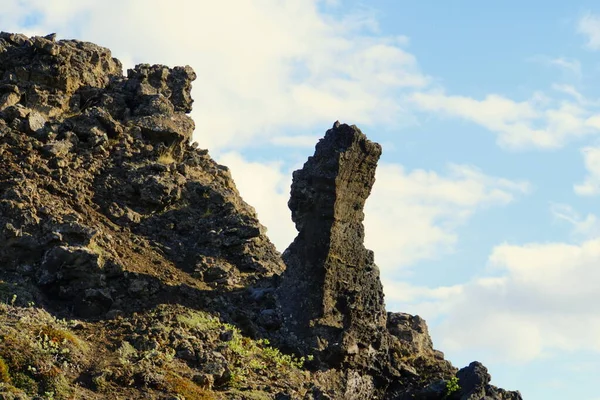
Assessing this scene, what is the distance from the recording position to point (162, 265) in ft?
133

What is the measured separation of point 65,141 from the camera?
4362 cm

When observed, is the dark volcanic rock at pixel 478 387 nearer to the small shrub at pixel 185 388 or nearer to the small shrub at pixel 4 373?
the small shrub at pixel 185 388

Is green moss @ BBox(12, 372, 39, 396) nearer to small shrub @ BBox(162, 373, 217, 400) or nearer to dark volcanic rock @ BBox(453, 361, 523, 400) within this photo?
small shrub @ BBox(162, 373, 217, 400)

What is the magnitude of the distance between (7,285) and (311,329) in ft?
34.2

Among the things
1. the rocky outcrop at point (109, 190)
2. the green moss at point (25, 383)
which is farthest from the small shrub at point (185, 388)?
the rocky outcrop at point (109, 190)

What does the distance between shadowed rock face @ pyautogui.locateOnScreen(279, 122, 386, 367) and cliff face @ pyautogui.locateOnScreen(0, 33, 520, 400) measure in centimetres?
5

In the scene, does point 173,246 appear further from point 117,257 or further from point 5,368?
point 5,368

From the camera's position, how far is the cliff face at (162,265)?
33.7 m

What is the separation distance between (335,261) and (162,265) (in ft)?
20.7

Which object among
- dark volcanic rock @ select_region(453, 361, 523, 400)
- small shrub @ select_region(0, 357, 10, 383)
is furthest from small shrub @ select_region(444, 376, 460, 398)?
small shrub @ select_region(0, 357, 10, 383)

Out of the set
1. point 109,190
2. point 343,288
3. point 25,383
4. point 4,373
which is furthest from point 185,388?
point 109,190

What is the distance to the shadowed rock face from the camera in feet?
128

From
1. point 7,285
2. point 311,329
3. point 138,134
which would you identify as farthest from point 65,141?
point 311,329

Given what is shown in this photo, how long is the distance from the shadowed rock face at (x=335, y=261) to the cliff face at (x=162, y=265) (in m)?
0.05
